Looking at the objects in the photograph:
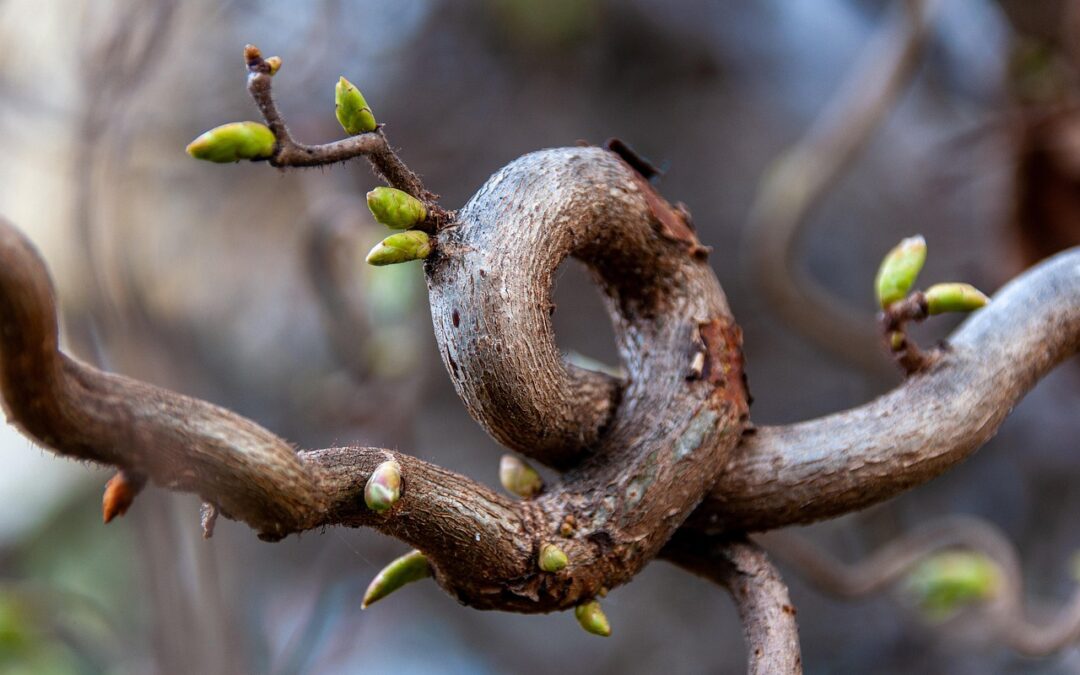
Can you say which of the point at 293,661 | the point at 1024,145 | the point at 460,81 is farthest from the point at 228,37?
the point at 1024,145

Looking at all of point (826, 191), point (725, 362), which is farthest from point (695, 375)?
point (826, 191)

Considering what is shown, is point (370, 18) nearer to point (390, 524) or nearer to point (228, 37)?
point (228, 37)

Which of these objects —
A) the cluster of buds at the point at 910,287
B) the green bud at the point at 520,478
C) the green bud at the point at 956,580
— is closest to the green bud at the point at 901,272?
the cluster of buds at the point at 910,287

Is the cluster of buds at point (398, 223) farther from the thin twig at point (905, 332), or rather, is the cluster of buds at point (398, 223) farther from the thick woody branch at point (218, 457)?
the thin twig at point (905, 332)

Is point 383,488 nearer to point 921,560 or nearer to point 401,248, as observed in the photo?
point 401,248

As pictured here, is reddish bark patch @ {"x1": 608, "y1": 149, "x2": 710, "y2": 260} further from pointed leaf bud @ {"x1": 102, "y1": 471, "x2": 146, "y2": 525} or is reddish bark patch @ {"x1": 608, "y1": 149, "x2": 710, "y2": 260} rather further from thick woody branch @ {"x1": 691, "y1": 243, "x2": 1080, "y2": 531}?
pointed leaf bud @ {"x1": 102, "y1": 471, "x2": 146, "y2": 525}
